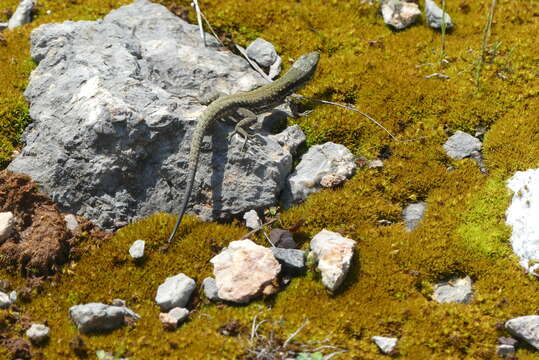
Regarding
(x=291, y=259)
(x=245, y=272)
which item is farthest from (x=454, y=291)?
(x=245, y=272)

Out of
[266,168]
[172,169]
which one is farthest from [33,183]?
[266,168]

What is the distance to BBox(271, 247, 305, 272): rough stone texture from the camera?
27.6 feet

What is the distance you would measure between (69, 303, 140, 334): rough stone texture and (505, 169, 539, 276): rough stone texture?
6353 millimetres

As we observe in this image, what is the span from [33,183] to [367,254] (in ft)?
18.9

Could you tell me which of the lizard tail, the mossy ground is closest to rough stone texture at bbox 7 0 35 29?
the mossy ground

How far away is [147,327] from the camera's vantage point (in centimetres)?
779

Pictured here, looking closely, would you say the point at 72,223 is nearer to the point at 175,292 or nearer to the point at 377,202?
the point at 175,292

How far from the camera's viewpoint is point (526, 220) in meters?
8.88

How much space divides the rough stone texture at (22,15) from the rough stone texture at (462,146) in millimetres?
10214

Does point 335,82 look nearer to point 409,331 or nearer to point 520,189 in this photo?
point 520,189

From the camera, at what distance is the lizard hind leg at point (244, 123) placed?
9562mm

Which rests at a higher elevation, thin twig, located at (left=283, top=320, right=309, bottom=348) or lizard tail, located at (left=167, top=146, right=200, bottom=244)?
lizard tail, located at (left=167, top=146, right=200, bottom=244)

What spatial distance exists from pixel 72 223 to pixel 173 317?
2.58 meters

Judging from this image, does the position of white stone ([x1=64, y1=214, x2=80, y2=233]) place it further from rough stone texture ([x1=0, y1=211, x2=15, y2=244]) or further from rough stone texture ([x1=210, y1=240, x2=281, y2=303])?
rough stone texture ([x1=210, y1=240, x2=281, y2=303])
